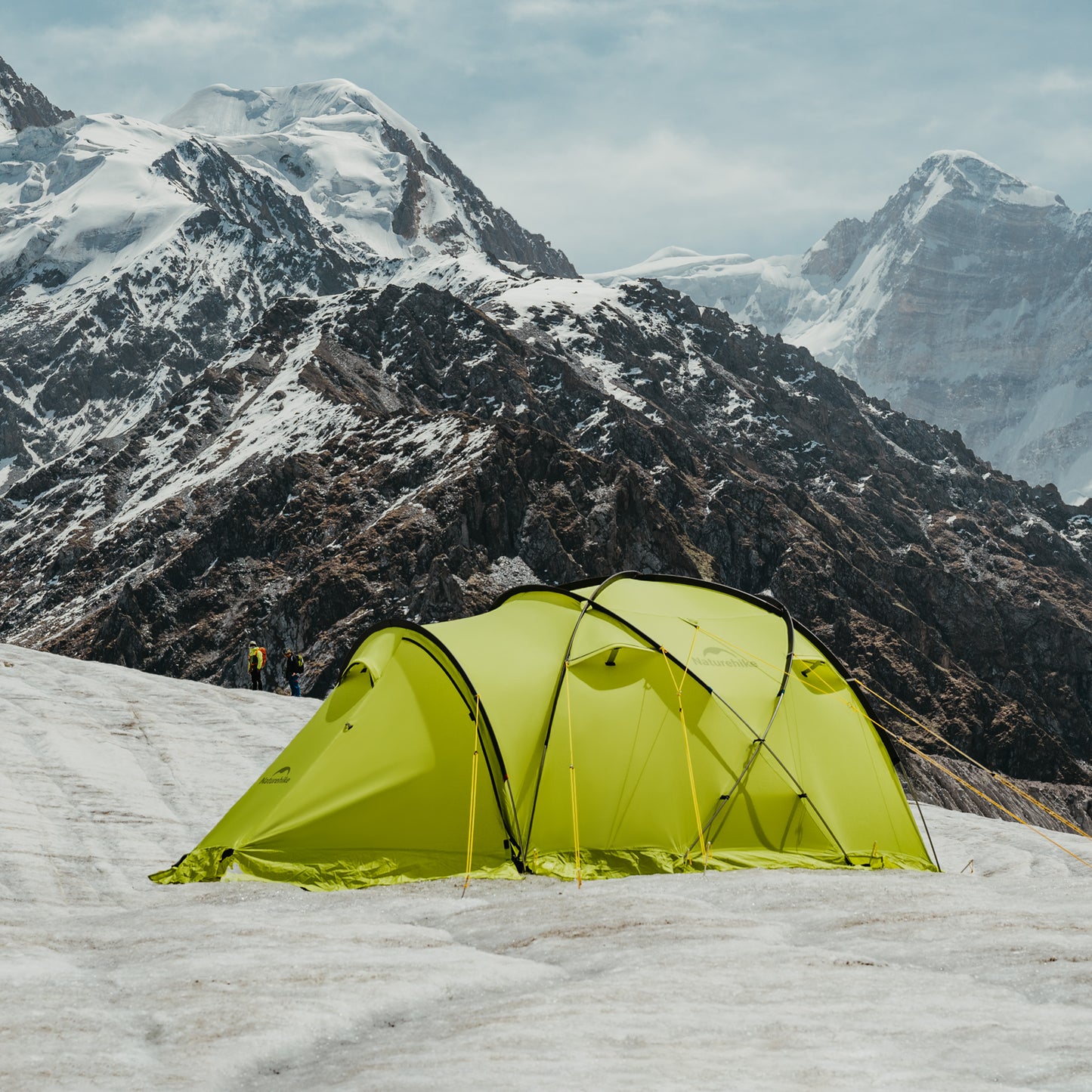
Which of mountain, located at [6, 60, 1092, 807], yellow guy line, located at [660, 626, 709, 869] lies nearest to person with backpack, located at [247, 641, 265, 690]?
yellow guy line, located at [660, 626, 709, 869]

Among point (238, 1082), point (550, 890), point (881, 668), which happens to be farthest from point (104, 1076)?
point (881, 668)

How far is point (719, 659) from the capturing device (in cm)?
1344

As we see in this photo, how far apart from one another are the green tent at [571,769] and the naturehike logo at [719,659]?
0.03m

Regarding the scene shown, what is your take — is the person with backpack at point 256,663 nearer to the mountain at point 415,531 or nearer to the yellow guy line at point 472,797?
the yellow guy line at point 472,797

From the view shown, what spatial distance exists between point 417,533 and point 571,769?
108 m

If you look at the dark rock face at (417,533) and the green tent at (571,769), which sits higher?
the dark rock face at (417,533)

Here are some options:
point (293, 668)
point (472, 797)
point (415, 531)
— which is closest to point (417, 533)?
point (415, 531)

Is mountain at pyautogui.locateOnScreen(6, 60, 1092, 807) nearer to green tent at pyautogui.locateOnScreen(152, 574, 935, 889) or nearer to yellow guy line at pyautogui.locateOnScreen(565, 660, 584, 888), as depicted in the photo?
green tent at pyautogui.locateOnScreen(152, 574, 935, 889)

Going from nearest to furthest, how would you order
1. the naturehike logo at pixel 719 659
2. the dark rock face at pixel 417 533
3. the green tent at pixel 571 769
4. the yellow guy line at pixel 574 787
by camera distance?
1. the yellow guy line at pixel 574 787
2. the green tent at pixel 571 769
3. the naturehike logo at pixel 719 659
4. the dark rock face at pixel 417 533

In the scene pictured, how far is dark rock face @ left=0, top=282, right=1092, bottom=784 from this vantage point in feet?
392

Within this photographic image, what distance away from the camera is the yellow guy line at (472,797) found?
11.6 metres

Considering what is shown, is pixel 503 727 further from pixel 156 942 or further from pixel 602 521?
pixel 602 521

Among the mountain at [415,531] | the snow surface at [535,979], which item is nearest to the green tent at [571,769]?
the snow surface at [535,979]

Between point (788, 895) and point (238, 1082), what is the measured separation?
6.08m
